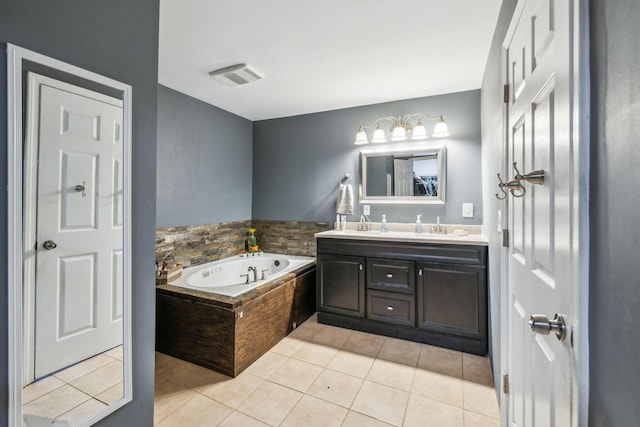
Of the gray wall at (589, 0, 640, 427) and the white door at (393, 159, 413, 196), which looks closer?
the gray wall at (589, 0, 640, 427)

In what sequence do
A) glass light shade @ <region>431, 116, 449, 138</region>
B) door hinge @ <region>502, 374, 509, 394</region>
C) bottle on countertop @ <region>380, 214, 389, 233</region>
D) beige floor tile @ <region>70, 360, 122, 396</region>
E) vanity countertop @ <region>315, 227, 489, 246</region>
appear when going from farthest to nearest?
bottle on countertop @ <region>380, 214, 389, 233</region>, glass light shade @ <region>431, 116, 449, 138</region>, vanity countertop @ <region>315, 227, 489, 246</region>, door hinge @ <region>502, 374, 509, 394</region>, beige floor tile @ <region>70, 360, 122, 396</region>

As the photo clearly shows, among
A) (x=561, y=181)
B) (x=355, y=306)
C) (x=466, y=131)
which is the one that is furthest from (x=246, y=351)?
(x=466, y=131)

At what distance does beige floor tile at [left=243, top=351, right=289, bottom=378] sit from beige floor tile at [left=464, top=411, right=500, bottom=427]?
50.9 inches

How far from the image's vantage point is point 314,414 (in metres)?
1.71

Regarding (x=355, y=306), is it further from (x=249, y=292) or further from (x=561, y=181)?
(x=561, y=181)

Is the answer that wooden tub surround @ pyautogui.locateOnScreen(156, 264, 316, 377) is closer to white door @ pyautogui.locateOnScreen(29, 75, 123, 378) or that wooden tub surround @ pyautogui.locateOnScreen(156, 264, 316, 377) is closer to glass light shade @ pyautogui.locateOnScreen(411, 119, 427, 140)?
white door @ pyautogui.locateOnScreen(29, 75, 123, 378)

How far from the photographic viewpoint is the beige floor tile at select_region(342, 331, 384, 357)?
7.97 feet

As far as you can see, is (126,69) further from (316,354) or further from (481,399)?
(481,399)

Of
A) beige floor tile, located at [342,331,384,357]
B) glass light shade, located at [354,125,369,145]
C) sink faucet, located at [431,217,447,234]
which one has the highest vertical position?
glass light shade, located at [354,125,369,145]

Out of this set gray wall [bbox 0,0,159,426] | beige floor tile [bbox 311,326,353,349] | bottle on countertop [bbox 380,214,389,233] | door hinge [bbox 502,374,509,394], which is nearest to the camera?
gray wall [bbox 0,0,159,426]

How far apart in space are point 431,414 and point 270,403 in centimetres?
99

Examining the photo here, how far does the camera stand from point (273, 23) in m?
1.86

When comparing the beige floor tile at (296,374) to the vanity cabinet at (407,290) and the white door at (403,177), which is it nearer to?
the vanity cabinet at (407,290)

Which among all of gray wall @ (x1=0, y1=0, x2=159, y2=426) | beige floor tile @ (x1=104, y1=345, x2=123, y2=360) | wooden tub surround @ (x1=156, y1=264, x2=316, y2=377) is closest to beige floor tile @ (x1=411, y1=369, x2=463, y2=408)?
wooden tub surround @ (x1=156, y1=264, x2=316, y2=377)
